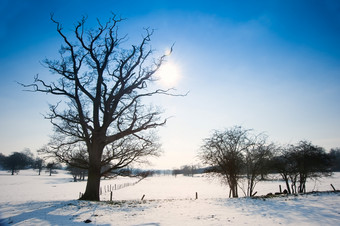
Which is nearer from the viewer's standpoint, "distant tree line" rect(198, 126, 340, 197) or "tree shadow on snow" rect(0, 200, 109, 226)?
"tree shadow on snow" rect(0, 200, 109, 226)

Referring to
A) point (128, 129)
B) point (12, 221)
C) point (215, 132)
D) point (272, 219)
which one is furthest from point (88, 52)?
point (272, 219)

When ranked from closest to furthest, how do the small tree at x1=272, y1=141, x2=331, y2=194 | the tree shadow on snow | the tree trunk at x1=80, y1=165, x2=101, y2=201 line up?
the tree shadow on snow, the tree trunk at x1=80, y1=165, x2=101, y2=201, the small tree at x1=272, y1=141, x2=331, y2=194

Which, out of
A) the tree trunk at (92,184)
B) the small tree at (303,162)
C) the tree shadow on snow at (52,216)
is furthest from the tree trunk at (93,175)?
the small tree at (303,162)

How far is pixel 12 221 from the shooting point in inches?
298

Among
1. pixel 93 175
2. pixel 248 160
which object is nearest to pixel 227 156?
pixel 248 160

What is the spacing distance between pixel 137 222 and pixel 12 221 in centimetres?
539

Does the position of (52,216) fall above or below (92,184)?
below

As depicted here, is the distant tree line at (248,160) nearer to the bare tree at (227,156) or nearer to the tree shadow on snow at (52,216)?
the bare tree at (227,156)

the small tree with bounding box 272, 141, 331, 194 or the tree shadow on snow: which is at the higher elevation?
the small tree with bounding box 272, 141, 331, 194

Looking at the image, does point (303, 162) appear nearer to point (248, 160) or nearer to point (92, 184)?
point (248, 160)

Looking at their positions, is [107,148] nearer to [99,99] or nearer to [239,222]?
[99,99]

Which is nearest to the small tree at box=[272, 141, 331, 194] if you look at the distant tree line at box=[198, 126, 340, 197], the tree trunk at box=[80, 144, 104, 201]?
the distant tree line at box=[198, 126, 340, 197]

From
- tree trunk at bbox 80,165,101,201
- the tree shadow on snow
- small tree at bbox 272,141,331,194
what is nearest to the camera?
the tree shadow on snow

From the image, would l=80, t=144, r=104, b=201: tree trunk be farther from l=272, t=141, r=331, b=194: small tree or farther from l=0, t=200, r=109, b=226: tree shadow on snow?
l=272, t=141, r=331, b=194: small tree
